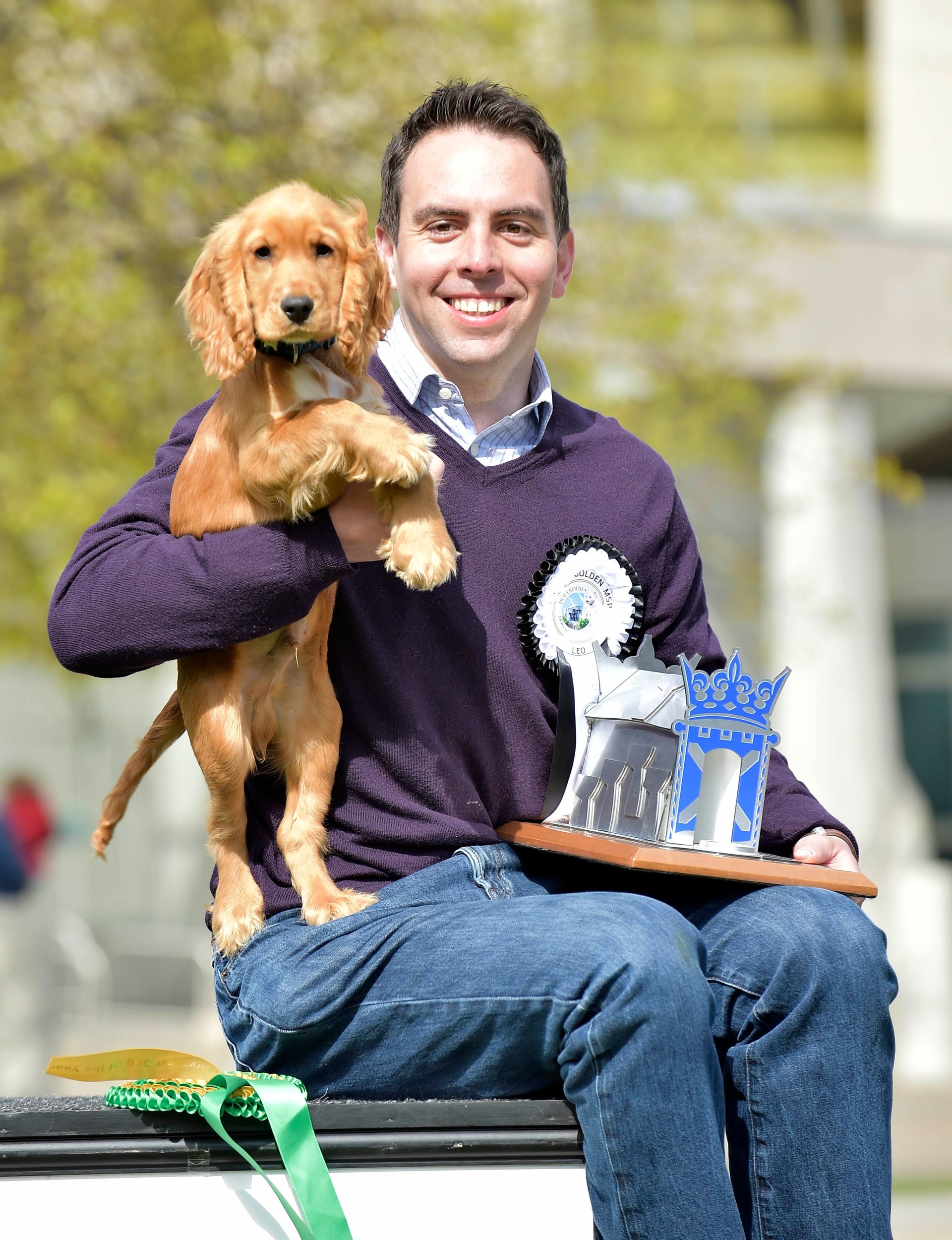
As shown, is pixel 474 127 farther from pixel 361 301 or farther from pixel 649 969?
pixel 649 969

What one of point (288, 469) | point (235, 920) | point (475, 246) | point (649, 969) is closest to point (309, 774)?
point (235, 920)

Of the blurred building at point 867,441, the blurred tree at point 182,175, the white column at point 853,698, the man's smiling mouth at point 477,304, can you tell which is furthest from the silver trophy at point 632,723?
the white column at point 853,698

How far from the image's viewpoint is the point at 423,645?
277 cm

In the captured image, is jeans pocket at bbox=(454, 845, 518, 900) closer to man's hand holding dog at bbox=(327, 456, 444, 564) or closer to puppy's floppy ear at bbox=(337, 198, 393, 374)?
man's hand holding dog at bbox=(327, 456, 444, 564)

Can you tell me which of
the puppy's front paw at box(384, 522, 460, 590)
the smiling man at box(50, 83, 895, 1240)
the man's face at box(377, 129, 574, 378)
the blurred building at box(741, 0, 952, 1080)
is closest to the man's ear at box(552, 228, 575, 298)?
the smiling man at box(50, 83, 895, 1240)

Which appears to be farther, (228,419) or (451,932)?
(228,419)

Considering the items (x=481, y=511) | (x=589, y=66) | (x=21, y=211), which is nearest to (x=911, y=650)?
(x=589, y=66)

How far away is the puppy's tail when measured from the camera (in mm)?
2926

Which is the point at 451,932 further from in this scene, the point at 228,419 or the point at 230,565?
the point at 228,419

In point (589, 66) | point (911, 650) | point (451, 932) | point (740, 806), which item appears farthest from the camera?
point (911, 650)

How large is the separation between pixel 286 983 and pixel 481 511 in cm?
101

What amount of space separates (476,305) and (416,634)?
2.34ft

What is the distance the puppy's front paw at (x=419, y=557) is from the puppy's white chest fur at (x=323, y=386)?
0.27 meters

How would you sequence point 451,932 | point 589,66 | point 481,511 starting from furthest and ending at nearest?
point 589,66 < point 481,511 < point 451,932
